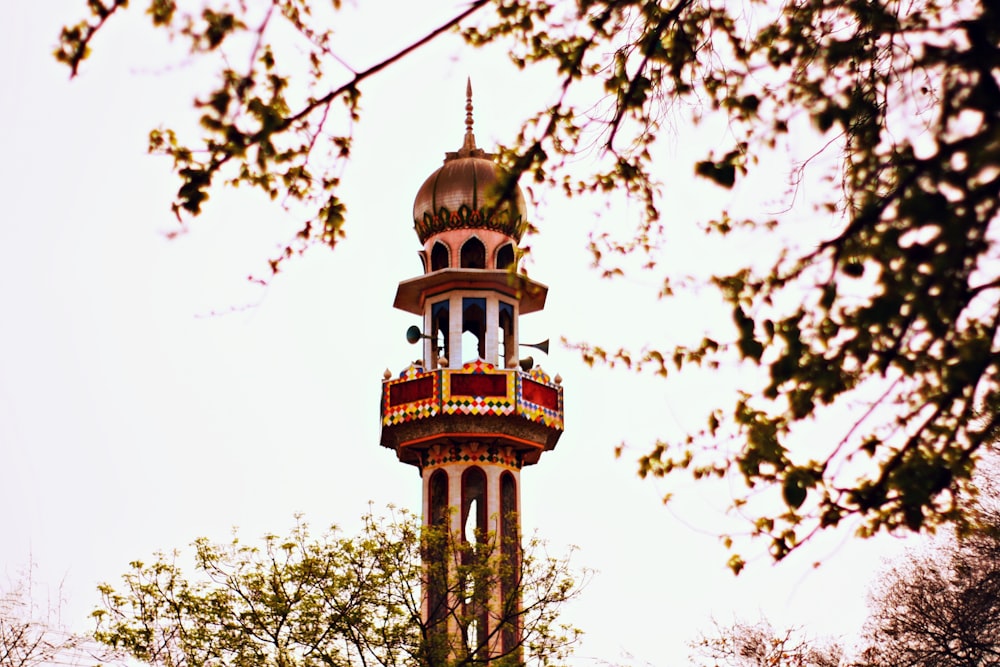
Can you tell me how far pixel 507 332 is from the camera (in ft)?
100

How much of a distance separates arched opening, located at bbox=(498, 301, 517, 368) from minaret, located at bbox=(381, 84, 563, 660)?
20mm

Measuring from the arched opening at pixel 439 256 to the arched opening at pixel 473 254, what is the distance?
36 cm

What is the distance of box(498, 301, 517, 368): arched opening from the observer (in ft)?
99.3

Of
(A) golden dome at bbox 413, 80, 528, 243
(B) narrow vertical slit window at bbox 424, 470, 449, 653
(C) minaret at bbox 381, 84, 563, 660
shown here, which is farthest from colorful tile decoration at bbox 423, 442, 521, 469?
(B) narrow vertical slit window at bbox 424, 470, 449, 653

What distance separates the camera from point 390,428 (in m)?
29.3

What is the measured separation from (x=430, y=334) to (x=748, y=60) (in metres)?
21.0

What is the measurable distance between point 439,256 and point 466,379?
126 inches

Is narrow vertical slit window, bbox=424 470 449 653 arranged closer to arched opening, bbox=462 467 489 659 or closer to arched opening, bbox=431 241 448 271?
arched opening, bbox=462 467 489 659

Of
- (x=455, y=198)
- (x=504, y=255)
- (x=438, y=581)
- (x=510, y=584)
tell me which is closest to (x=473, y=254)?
(x=504, y=255)

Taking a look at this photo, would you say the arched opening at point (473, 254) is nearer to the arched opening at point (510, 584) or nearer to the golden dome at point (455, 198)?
the golden dome at point (455, 198)

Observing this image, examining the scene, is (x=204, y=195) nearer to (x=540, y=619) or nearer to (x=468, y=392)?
(x=540, y=619)

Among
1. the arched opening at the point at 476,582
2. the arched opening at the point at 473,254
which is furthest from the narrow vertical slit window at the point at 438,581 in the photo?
the arched opening at the point at 473,254

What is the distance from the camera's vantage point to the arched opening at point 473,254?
30.5 m

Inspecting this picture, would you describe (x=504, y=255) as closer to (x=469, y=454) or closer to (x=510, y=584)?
(x=469, y=454)
